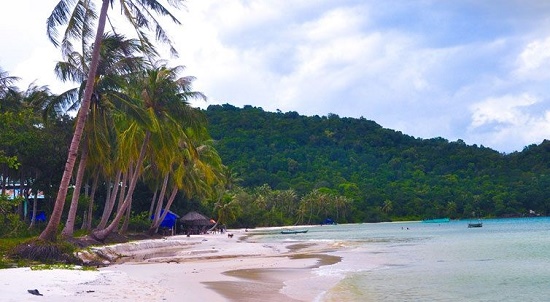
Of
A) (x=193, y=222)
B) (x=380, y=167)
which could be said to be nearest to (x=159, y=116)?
(x=193, y=222)

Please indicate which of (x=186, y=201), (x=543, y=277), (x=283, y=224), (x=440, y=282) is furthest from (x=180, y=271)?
(x=283, y=224)

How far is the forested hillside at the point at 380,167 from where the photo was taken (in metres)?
102

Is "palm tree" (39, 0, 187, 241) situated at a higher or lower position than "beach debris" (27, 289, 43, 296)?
higher

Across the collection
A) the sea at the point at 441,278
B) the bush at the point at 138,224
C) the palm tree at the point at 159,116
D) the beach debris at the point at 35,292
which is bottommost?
the sea at the point at 441,278

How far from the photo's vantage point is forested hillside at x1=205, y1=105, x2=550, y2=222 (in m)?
102

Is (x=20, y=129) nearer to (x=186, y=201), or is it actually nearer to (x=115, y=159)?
(x=115, y=159)

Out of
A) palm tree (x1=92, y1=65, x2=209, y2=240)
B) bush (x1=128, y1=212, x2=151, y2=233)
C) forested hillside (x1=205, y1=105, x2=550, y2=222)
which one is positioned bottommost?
bush (x1=128, y1=212, x2=151, y2=233)

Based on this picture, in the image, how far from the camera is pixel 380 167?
11869 cm

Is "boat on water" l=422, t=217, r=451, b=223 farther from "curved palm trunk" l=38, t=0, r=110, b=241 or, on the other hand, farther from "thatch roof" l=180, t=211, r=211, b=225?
"curved palm trunk" l=38, t=0, r=110, b=241

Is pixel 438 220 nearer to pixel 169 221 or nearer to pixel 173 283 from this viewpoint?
pixel 169 221

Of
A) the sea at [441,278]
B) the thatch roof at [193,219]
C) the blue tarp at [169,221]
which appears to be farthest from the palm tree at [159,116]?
the thatch roof at [193,219]

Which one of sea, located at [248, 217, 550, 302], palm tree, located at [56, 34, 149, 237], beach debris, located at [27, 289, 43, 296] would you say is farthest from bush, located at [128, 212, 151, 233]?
beach debris, located at [27, 289, 43, 296]

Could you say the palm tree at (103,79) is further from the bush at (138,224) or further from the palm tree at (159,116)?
the bush at (138,224)

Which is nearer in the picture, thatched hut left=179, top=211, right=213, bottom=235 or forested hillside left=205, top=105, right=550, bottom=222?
thatched hut left=179, top=211, right=213, bottom=235
